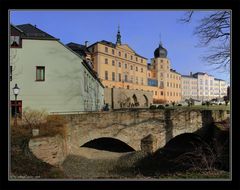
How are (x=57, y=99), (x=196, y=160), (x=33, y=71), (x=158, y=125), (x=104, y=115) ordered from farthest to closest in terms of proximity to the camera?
(x=158, y=125) → (x=104, y=115) → (x=196, y=160) → (x=57, y=99) → (x=33, y=71)

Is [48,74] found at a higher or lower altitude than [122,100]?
higher

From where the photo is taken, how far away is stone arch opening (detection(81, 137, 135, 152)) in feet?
30.3

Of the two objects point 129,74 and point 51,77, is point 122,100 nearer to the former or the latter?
point 129,74

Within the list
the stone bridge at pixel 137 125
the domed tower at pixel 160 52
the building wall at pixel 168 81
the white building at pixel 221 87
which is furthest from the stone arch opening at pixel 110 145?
the white building at pixel 221 87

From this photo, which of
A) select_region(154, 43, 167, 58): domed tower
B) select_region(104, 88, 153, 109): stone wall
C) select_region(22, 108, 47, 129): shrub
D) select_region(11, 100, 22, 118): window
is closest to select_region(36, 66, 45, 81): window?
select_region(22, 108, 47, 129): shrub

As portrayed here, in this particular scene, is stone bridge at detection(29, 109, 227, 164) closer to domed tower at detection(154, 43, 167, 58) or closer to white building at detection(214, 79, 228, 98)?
domed tower at detection(154, 43, 167, 58)

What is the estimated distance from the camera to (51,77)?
242 inches

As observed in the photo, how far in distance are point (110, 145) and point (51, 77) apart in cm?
428

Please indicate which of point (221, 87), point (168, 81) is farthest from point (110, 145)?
point (221, 87)

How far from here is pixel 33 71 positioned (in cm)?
552
